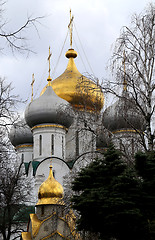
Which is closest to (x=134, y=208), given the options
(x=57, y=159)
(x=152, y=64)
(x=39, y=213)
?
(x=152, y=64)

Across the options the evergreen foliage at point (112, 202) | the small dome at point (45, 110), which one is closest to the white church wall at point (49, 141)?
the small dome at point (45, 110)

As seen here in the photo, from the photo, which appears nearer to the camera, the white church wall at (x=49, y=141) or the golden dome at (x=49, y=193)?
the golden dome at (x=49, y=193)

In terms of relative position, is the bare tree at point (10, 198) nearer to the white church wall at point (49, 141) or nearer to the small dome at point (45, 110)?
the white church wall at point (49, 141)

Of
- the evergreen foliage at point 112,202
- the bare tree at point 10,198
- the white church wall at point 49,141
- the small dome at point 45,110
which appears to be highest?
the small dome at point 45,110

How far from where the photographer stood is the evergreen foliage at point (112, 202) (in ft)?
26.6

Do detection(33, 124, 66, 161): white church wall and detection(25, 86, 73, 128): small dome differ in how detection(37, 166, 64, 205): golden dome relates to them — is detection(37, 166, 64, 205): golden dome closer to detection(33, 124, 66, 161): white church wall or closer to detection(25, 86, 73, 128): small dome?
detection(33, 124, 66, 161): white church wall

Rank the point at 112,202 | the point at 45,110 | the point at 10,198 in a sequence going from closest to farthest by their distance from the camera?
the point at 112,202, the point at 10,198, the point at 45,110

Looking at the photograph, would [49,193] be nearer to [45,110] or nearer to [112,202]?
[45,110]

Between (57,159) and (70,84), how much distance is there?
5.00m

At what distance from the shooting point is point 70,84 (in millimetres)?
26250

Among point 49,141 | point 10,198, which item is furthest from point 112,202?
point 49,141

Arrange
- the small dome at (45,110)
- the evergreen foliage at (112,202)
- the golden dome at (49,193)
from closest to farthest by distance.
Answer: the evergreen foliage at (112,202) < the golden dome at (49,193) < the small dome at (45,110)

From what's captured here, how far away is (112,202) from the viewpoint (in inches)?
320

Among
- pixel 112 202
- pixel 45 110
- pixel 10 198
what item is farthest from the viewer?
pixel 45 110
